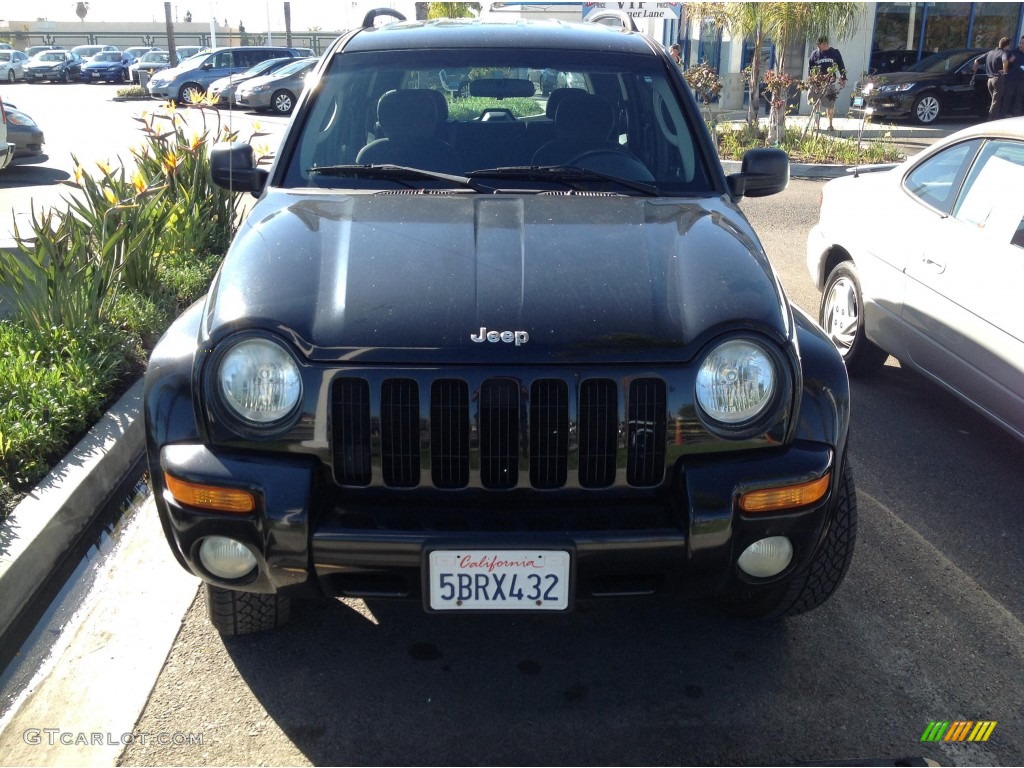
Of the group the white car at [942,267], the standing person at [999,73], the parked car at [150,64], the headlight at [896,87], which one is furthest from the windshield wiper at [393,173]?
the parked car at [150,64]

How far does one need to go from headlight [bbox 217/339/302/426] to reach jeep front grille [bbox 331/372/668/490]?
152 mm

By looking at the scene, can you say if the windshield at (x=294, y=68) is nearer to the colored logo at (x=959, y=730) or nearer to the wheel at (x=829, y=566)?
the wheel at (x=829, y=566)

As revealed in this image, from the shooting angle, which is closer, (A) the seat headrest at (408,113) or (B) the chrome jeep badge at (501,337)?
(B) the chrome jeep badge at (501,337)

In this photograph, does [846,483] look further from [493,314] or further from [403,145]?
[403,145]

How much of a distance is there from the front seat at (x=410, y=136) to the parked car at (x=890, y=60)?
2230 centimetres

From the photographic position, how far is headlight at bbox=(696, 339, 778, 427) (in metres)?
2.57

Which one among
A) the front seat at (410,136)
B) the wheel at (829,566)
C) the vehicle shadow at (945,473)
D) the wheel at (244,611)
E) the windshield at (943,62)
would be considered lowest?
the vehicle shadow at (945,473)

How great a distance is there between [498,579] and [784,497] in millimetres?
787

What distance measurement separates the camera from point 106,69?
4206cm

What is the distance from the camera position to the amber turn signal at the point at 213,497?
8.13 feet

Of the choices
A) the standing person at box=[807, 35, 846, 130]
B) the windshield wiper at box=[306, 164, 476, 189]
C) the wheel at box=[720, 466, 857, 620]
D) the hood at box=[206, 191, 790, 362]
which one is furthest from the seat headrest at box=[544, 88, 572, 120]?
the standing person at box=[807, 35, 846, 130]

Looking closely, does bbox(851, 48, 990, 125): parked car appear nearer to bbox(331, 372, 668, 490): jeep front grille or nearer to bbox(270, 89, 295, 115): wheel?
bbox(270, 89, 295, 115): wheel

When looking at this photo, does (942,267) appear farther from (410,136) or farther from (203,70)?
(203,70)

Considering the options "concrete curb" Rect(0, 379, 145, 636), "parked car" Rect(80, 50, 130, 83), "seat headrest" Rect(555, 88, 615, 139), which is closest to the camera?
"concrete curb" Rect(0, 379, 145, 636)
